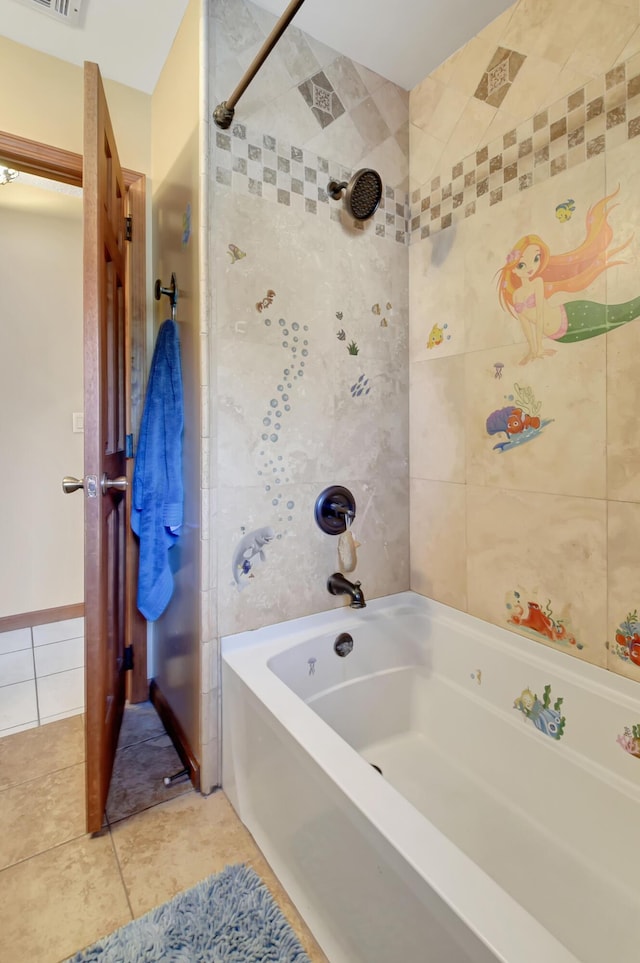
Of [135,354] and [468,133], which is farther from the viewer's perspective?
[135,354]

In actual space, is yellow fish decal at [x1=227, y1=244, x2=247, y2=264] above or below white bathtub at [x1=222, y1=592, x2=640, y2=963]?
above

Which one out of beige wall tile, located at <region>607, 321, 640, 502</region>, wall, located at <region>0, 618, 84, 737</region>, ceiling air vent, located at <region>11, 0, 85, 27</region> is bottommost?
wall, located at <region>0, 618, 84, 737</region>

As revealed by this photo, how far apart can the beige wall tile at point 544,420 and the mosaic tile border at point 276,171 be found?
29.7 inches

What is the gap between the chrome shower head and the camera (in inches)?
59.5

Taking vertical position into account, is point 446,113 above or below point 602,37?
above

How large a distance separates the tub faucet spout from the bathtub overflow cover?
11 cm

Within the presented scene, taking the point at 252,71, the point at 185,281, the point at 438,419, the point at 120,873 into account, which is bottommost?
the point at 120,873

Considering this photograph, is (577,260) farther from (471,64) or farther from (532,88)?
(471,64)

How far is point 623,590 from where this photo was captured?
3.90 ft

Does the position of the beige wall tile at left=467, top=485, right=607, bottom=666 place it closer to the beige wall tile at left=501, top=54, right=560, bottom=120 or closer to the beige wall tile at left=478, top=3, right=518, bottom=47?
the beige wall tile at left=501, top=54, right=560, bottom=120

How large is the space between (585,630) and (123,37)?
8.10 ft

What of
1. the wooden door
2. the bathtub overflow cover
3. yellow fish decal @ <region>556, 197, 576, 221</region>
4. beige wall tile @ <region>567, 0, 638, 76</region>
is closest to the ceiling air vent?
the wooden door

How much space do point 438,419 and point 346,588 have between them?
715 millimetres

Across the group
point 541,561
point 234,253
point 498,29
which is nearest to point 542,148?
point 498,29
